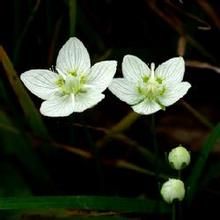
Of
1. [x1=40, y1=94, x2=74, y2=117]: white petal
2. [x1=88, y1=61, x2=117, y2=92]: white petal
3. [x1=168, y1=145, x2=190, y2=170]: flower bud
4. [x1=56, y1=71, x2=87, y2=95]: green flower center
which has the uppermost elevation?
[x1=88, y1=61, x2=117, y2=92]: white petal

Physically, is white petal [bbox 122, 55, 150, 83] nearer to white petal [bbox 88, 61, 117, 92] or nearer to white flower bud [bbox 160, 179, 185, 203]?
white petal [bbox 88, 61, 117, 92]

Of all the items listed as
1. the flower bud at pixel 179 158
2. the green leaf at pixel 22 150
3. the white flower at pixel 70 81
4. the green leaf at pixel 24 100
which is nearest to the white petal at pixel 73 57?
the white flower at pixel 70 81

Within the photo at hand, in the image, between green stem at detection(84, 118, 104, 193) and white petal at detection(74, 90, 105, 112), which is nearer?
white petal at detection(74, 90, 105, 112)

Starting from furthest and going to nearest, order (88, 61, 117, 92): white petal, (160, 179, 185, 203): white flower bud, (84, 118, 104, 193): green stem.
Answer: (84, 118, 104, 193): green stem, (88, 61, 117, 92): white petal, (160, 179, 185, 203): white flower bud

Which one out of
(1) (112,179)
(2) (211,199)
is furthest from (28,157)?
(2) (211,199)

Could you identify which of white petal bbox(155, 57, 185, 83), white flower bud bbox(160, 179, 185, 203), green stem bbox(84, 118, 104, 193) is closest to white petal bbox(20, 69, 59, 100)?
green stem bbox(84, 118, 104, 193)

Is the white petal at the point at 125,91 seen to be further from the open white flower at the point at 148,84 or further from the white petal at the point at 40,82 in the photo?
the white petal at the point at 40,82

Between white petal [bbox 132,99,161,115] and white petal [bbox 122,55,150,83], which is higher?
white petal [bbox 122,55,150,83]

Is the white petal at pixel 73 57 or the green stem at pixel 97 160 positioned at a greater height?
the white petal at pixel 73 57
